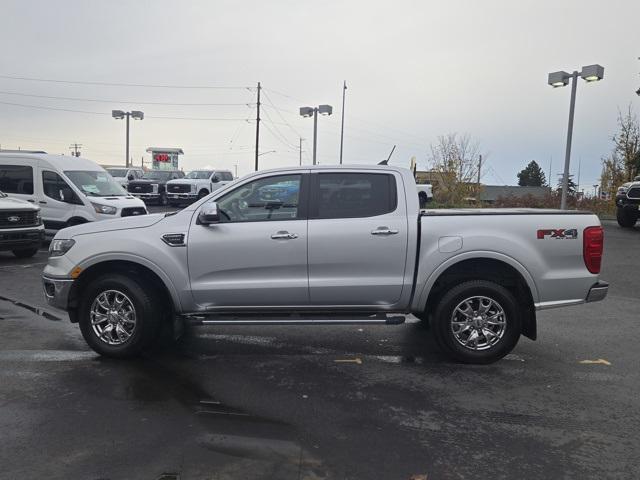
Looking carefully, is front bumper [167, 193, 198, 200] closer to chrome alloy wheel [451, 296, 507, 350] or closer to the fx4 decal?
chrome alloy wheel [451, 296, 507, 350]

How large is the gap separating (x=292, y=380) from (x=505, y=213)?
2.59 meters

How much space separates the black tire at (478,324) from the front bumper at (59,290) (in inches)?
140

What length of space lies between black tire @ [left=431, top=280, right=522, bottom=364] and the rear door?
1.58ft

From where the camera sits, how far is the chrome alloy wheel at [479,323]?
5328mm

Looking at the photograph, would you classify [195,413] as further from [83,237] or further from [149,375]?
[83,237]

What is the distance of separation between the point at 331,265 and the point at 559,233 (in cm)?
217

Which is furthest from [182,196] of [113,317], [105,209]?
[113,317]

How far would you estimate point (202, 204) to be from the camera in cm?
542

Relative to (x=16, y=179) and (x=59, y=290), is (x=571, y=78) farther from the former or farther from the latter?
(x=59, y=290)

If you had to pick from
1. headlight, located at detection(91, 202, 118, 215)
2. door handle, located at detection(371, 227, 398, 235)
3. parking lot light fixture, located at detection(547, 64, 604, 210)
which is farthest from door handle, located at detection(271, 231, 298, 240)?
parking lot light fixture, located at detection(547, 64, 604, 210)

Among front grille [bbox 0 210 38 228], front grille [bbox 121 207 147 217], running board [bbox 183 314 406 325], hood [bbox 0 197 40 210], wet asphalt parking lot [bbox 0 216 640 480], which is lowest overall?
wet asphalt parking lot [bbox 0 216 640 480]

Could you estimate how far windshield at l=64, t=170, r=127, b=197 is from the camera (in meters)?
13.2

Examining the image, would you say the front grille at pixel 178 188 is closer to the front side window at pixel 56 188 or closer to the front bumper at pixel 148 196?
the front bumper at pixel 148 196

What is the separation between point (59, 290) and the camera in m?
5.43
